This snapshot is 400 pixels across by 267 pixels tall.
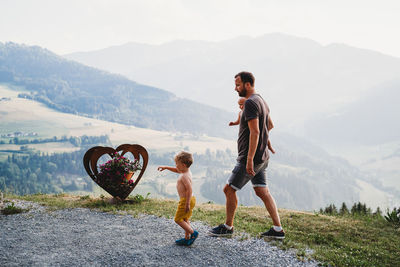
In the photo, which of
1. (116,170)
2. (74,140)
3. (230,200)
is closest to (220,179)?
(74,140)

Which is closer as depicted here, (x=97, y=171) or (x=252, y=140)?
(x=252, y=140)

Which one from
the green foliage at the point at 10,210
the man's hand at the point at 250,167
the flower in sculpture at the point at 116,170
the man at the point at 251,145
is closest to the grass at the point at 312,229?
the flower in sculpture at the point at 116,170

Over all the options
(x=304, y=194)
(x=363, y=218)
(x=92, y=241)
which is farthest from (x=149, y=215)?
(x=304, y=194)

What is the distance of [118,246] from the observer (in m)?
5.77

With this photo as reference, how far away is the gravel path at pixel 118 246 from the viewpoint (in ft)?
17.1

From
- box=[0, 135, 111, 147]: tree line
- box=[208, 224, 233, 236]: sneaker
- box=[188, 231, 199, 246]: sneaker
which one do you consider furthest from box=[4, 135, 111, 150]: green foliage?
box=[188, 231, 199, 246]: sneaker

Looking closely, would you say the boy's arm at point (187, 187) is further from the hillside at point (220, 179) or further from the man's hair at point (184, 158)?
the hillside at point (220, 179)

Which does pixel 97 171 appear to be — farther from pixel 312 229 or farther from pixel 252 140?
pixel 312 229

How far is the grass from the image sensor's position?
577 centimetres

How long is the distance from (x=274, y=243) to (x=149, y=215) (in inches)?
126

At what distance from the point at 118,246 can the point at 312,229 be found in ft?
14.3

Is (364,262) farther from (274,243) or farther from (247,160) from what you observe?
(247,160)

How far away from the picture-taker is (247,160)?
552cm

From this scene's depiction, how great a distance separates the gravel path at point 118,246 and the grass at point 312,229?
1.67ft
